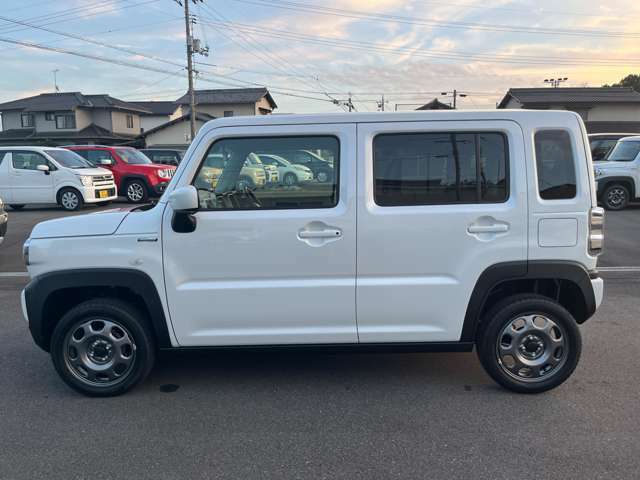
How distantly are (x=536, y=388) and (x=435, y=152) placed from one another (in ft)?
5.78

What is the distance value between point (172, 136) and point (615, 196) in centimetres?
3673

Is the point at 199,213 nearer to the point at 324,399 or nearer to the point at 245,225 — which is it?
the point at 245,225

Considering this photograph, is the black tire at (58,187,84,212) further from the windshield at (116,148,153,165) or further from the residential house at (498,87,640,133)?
the residential house at (498,87,640,133)

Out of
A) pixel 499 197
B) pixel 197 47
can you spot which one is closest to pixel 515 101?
pixel 197 47

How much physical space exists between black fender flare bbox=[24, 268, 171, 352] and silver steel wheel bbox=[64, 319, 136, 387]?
9.5 inches

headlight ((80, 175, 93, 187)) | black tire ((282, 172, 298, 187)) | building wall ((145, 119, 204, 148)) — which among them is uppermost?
building wall ((145, 119, 204, 148))

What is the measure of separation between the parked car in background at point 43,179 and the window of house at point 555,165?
12.9 meters

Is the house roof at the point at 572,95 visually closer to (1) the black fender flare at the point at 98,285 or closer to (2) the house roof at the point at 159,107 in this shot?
(2) the house roof at the point at 159,107

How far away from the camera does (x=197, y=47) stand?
102 feet

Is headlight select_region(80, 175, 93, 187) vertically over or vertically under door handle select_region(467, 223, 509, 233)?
over

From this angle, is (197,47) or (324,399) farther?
(197,47)

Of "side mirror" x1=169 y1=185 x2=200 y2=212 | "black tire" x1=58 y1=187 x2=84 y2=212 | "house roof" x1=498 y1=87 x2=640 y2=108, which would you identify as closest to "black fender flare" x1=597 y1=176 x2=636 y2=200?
"side mirror" x1=169 y1=185 x2=200 y2=212

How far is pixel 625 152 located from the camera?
1330 cm

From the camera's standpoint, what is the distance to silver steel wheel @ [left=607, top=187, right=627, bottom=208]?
43.3ft
